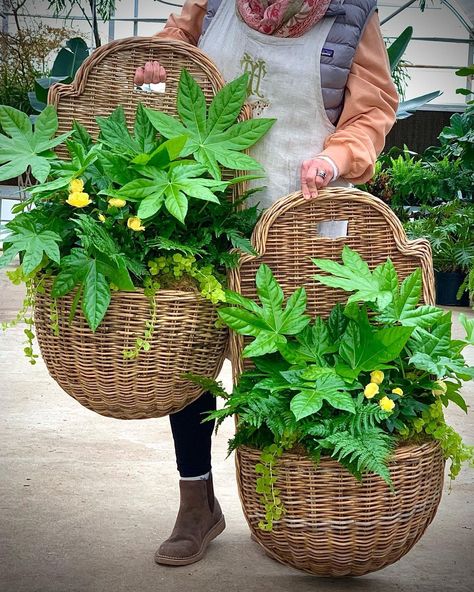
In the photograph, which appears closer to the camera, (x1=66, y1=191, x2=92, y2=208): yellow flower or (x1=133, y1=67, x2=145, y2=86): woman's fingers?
(x1=66, y1=191, x2=92, y2=208): yellow flower

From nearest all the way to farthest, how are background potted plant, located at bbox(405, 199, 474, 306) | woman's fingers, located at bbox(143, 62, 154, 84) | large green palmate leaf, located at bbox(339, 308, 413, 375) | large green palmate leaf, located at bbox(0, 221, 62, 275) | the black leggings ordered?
large green palmate leaf, located at bbox(0, 221, 62, 275) < large green palmate leaf, located at bbox(339, 308, 413, 375) < woman's fingers, located at bbox(143, 62, 154, 84) < the black leggings < background potted plant, located at bbox(405, 199, 474, 306)

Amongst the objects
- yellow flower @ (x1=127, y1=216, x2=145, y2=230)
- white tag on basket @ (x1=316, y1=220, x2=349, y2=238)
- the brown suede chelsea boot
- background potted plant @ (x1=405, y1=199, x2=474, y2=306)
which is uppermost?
yellow flower @ (x1=127, y1=216, x2=145, y2=230)

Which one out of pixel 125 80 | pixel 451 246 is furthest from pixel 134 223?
pixel 451 246

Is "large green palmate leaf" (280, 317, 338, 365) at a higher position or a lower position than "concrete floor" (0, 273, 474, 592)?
higher

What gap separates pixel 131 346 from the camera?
1776mm

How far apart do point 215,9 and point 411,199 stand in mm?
6291

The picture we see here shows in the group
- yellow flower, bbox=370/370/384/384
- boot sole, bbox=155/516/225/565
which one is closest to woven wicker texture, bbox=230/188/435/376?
yellow flower, bbox=370/370/384/384

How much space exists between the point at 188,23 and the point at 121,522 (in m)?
1.23

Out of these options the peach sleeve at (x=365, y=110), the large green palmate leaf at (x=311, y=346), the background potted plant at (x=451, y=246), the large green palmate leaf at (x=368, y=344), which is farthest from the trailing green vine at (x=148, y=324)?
the background potted plant at (x=451, y=246)

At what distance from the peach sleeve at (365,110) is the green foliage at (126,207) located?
199 mm

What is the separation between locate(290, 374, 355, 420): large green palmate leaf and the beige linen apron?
463 mm

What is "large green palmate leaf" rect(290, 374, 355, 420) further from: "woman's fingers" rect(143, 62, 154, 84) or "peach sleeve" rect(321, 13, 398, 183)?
"woman's fingers" rect(143, 62, 154, 84)

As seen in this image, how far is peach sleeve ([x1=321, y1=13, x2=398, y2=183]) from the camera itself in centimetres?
194

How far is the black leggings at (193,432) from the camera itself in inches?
86.0
